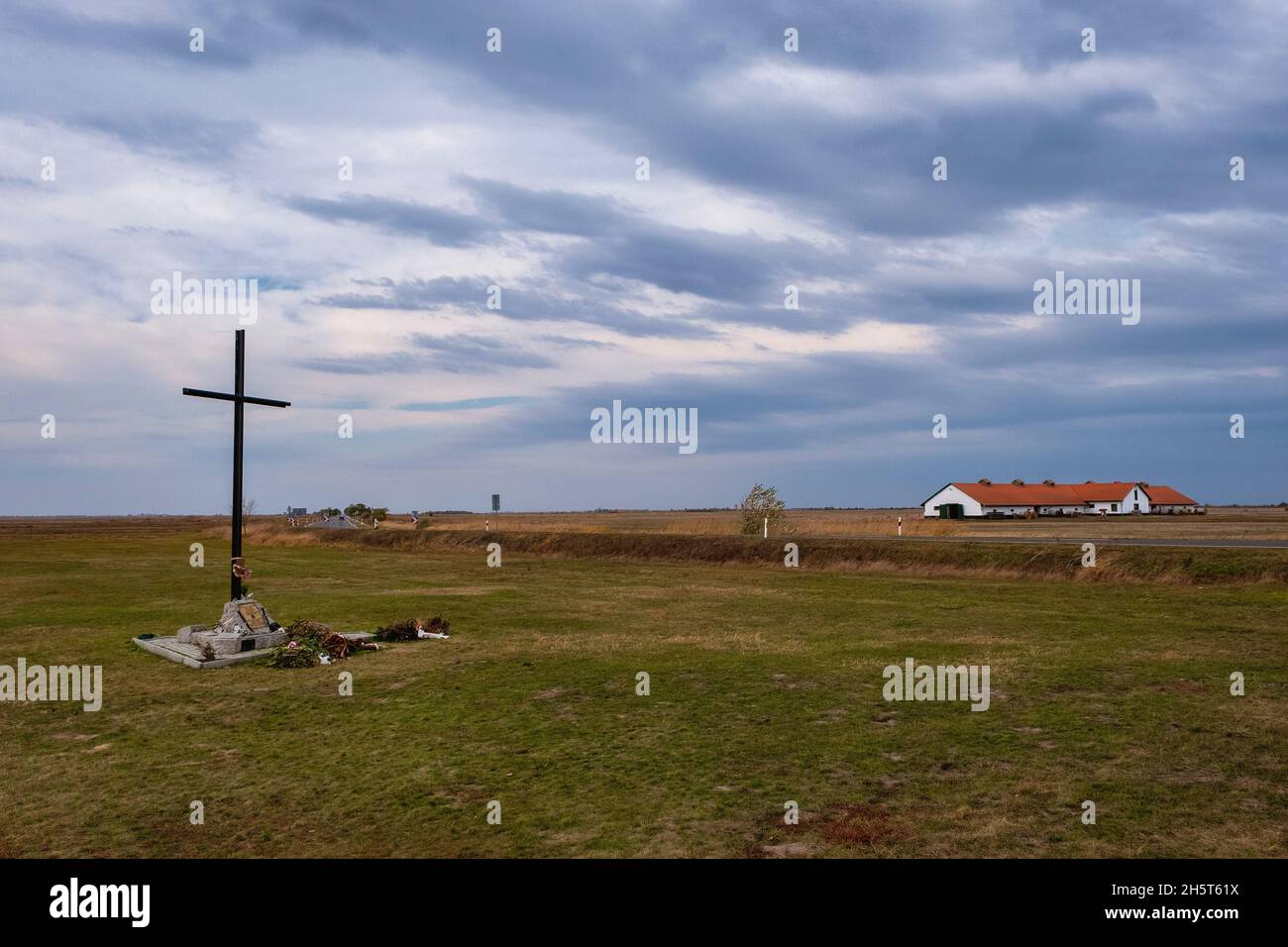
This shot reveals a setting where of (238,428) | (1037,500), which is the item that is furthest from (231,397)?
(1037,500)

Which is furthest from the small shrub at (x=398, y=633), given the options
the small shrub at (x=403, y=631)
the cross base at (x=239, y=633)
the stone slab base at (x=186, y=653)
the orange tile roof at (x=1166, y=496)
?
the orange tile roof at (x=1166, y=496)

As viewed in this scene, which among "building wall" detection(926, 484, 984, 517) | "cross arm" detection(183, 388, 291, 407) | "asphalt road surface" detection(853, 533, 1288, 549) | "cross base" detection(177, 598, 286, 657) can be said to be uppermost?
"cross arm" detection(183, 388, 291, 407)

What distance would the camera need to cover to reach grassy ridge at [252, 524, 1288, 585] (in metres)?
26.8

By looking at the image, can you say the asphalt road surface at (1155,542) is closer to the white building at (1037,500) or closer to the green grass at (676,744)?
the green grass at (676,744)

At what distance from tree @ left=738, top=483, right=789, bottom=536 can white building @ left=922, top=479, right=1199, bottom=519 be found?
48.7 metres

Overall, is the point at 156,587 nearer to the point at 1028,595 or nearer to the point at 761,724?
the point at 761,724

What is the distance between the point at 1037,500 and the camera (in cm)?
9912

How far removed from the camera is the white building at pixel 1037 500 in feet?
315

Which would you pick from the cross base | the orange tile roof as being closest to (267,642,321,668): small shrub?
the cross base

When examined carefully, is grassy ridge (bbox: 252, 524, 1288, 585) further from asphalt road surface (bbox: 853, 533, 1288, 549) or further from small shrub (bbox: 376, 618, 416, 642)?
small shrub (bbox: 376, 618, 416, 642)

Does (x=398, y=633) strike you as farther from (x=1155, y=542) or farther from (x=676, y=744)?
(x=1155, y=542)

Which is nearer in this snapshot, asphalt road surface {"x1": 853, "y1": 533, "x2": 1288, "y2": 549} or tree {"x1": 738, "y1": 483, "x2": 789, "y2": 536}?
asphalt road surface {"x1": 853, "y1": 533, "x2": 1288, "y2": 549}

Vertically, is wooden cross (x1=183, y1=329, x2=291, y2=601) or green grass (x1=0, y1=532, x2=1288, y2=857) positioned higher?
wooden cross (x1=183, y1=329, x2=291, y2=601)
